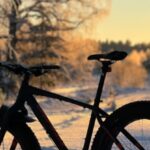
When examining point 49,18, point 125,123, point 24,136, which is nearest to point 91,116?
point 125,123

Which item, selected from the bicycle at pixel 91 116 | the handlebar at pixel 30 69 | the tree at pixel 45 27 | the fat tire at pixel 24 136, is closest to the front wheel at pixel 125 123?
the bicycle at pixel 91 116

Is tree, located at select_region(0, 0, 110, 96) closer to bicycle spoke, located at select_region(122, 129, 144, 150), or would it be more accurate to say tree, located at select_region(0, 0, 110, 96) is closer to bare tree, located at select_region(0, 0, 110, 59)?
bare tree, located at select_region(0, 0, 110, 59)

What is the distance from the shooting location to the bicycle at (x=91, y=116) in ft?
13.2

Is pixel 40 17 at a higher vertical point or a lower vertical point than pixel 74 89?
higher

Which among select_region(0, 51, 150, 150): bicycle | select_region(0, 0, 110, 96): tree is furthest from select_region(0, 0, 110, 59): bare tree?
select_region(0, 51, 150, 150): bicycle

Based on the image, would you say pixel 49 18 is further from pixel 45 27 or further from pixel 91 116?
pixel 91 116

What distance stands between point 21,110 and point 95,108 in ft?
1.63

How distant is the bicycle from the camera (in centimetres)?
401

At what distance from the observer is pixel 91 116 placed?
13.6 ft

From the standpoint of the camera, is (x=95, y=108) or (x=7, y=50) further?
(x=7, y=50)

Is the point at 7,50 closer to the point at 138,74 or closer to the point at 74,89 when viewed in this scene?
the point at 74,89

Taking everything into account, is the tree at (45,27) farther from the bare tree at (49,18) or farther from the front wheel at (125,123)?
the front wheel at (125,123)

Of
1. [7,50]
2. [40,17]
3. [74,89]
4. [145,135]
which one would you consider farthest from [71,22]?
[145,135]

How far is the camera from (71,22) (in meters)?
29.9
